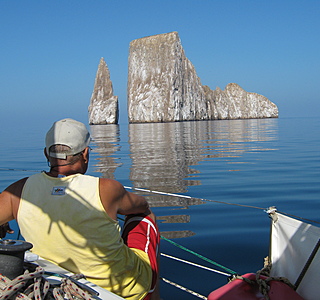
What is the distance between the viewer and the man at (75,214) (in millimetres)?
1910

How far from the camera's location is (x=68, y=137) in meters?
2.03

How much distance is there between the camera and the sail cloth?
2.28 metres

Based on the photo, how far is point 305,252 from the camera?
2369 millimetres

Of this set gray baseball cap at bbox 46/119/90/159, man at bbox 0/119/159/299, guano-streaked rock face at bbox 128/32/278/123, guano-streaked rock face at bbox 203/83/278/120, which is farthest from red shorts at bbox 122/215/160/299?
guano-streaked rock face at bbox 203/83/278/120

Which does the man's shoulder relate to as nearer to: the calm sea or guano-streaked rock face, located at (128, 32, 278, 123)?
the calm sea

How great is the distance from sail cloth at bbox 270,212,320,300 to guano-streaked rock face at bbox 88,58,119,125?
82581mm

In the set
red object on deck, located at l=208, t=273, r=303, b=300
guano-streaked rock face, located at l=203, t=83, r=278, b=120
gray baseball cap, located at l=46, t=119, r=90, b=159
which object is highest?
guano-streaked rock face, located at l=203, t=83, r=278, b=120

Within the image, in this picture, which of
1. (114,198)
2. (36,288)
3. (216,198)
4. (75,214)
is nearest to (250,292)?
(114,198)

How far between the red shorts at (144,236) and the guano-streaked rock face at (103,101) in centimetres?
8264

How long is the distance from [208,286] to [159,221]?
211 centimetres

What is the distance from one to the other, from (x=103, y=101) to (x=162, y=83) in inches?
604

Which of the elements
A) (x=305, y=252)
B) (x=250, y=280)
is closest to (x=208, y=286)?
(x=250, y=280)

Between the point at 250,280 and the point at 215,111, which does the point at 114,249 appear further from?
the point at 215,111

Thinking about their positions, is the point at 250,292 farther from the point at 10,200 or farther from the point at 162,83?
the point at 162,83
